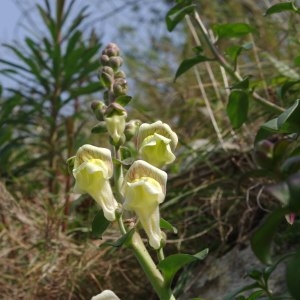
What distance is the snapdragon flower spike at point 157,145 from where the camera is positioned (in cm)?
104

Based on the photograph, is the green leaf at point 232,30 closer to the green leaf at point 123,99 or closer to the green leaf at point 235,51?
the green leaf at point 235,51

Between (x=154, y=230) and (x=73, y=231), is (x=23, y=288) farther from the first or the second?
(x=154, y=230)

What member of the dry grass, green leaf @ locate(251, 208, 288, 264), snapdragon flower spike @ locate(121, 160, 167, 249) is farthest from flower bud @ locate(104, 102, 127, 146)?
the dry grass

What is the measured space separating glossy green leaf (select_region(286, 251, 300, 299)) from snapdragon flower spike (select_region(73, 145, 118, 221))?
0.33 meters

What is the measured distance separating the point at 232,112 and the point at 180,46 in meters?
1.92

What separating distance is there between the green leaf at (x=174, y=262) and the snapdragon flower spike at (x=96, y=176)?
0.34ft

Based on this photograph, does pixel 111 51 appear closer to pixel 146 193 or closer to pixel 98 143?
pixel 146 193

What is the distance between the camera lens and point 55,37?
86.0 inches

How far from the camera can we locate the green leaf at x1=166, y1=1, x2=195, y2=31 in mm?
1471

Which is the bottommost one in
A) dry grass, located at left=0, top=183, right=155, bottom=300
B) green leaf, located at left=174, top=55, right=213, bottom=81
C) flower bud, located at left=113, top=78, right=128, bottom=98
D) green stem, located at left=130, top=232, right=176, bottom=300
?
dry grass, located at left=0, top=183, right=155, bottom=300

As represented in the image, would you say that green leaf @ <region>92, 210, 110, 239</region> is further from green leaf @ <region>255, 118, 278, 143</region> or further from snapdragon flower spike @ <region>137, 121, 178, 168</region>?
green leaf @ <region>255, 118, 278, 143</region>

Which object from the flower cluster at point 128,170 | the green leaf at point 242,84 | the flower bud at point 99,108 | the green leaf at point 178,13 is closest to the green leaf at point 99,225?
the flower cluster at point 128,170

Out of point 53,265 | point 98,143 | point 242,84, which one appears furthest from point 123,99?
point 98,143

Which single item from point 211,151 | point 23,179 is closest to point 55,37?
point 23,179
